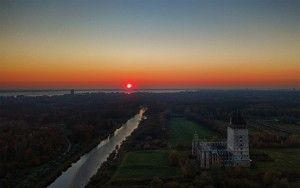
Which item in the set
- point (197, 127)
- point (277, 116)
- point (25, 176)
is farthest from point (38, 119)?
point (277, 116)

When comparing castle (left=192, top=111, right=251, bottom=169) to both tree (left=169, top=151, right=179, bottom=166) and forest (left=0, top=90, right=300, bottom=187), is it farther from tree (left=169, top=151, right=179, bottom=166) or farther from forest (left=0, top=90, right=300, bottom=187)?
tree (left=169, top=151, right=179, bottom=166)

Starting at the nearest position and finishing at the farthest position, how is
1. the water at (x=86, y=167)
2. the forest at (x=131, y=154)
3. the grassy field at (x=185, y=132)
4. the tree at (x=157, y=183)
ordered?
the tree at (x=157, y=183)
the forest at (x=131, y=154)
the water at (x=86, y=167)
the grassy field at (x=185, y=132)

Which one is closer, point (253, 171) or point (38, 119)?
point (253, 171)

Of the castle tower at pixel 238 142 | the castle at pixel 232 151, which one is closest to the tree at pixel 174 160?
the castle at pixel 232 151

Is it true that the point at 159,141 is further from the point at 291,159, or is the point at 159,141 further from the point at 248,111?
the point at 248,111

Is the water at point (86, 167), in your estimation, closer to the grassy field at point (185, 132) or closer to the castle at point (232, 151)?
the grassy field at point (185, 132)

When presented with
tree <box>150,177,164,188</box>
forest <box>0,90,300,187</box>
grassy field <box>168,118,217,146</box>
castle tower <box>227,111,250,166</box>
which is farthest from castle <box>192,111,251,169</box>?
grassy field <box>168,118,217,146</box>

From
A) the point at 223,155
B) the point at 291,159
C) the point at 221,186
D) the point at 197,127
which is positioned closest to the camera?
the point at 221,186
